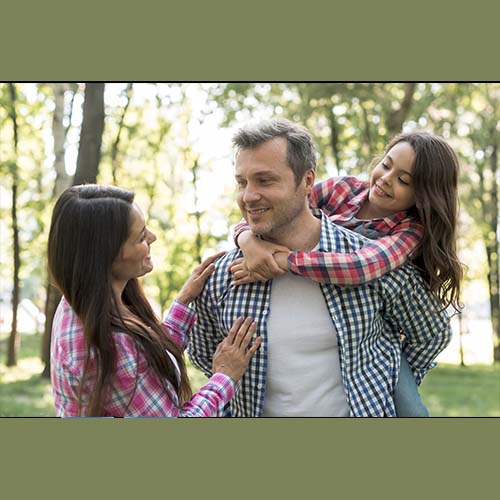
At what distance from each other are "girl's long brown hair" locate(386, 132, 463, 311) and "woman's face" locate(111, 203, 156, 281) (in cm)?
136

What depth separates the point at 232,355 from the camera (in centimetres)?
322

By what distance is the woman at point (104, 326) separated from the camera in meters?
2.78

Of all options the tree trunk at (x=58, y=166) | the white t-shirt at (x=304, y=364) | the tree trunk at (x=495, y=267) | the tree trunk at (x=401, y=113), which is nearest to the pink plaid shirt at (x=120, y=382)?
the white t-shirt at (x=304, y=364)

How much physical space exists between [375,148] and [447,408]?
5317mm

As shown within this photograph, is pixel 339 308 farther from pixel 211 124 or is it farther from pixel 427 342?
pixel 211 124

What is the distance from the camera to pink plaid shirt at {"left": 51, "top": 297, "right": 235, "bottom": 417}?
2801mm

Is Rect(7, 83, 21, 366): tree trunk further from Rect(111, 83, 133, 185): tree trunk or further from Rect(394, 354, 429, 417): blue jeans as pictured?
Rect(394, 354, 429, 417): blue jeans

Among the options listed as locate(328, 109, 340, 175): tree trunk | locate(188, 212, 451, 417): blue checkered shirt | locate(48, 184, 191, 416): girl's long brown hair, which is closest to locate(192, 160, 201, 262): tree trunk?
locate(328, 109, 340, 175): tree trunk

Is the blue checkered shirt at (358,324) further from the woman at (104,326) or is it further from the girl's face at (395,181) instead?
the woman at (104,326)

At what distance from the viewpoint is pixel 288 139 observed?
128 inches

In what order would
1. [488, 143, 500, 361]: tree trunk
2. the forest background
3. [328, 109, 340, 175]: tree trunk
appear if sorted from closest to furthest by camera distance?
1. the forest background
2. [328, 109, 340, 175]: tree trunk
3. [488, 143, 500, 361]: tree trunk

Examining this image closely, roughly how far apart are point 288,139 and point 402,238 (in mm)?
740

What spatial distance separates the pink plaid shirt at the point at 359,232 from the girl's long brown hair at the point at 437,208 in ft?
0.26

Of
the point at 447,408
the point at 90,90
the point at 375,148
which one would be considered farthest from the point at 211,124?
the point at 447,408
